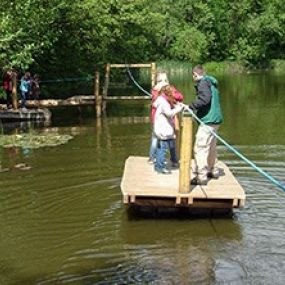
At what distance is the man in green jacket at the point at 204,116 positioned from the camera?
10039mm

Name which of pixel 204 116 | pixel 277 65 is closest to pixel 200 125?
pixel 204 116

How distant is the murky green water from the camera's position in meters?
7.79

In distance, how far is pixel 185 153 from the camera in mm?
9562

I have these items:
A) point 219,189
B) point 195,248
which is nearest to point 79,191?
point 219,189

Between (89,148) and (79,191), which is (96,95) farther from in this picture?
(79,191)

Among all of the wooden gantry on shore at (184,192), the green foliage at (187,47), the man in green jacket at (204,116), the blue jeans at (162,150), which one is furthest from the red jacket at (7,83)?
the green foliage at (187,47)

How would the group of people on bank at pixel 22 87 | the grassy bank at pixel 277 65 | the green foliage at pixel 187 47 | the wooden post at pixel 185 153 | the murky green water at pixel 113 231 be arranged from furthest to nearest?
the grassy bank at pixel 277 65, the green foliage at pixel 187 47, the group of people on bank at pixel 22 87, the wooden post at pixel 185 153, the murky green water at pixel 113 231

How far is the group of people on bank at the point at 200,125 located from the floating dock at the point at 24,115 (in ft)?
38.7

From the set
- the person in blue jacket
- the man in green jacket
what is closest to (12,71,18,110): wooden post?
the person in blue jacket

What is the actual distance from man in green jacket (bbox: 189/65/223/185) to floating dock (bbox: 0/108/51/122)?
1346cm

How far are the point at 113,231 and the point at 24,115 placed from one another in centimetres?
1399

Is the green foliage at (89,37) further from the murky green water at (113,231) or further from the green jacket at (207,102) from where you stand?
the green jacket at (207,102)

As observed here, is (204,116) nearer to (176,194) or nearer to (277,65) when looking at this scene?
(176,194)

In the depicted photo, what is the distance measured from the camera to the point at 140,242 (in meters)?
9.00
